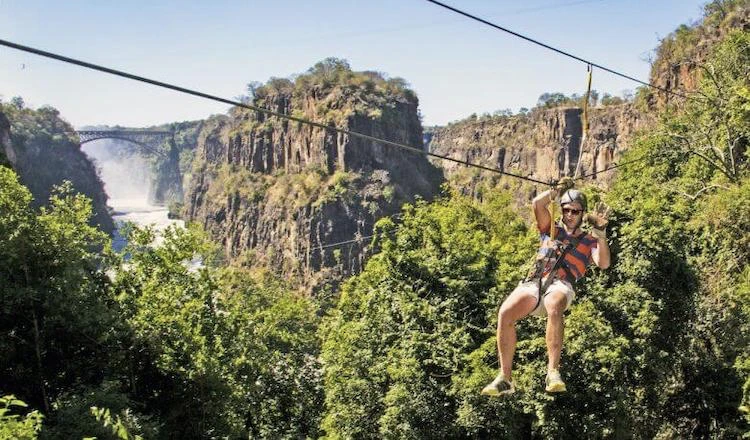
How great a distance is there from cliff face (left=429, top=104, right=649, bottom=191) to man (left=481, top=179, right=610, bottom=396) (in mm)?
71732

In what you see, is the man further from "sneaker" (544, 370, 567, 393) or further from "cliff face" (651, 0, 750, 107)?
"cliff face" (651, 0, 750, 107)

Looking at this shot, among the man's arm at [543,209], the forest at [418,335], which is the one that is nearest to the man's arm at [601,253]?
the man's arm at [543,209]

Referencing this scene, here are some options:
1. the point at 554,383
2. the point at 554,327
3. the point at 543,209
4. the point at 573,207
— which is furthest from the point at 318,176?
the point at 554,383

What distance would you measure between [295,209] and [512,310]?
105m

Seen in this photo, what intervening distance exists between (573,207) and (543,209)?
1.05ft

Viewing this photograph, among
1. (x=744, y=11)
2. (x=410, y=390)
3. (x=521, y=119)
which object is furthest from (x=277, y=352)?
(x=521, y=119)

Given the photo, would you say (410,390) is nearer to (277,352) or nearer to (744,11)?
(277,352)

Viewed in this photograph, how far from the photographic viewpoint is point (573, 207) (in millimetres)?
6641

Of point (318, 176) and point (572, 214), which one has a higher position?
point (572, 214)

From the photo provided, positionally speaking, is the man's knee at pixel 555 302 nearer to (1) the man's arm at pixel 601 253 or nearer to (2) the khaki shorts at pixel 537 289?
(2) the khaki shorts at pixel 537 289

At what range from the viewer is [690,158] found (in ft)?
105

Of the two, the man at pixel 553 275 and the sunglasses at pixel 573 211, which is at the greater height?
the sunglasses at pixel 573 211

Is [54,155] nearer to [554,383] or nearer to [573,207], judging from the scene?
[573,207]

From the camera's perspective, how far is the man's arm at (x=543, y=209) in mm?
6645
